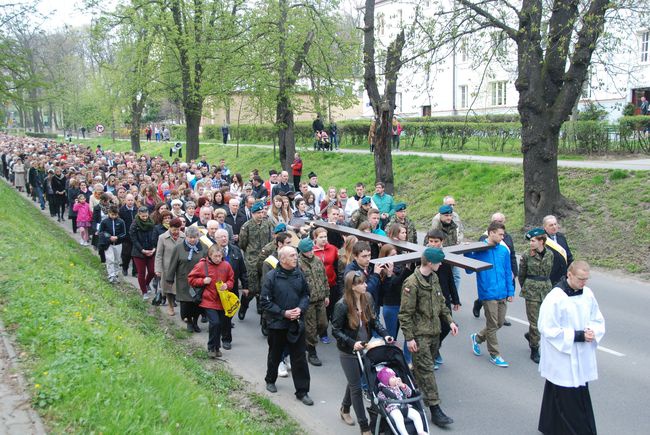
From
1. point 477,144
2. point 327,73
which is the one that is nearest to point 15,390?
point 327,73

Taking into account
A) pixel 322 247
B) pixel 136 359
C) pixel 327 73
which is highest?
pixel 327 73

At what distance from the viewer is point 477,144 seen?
86.2 ft

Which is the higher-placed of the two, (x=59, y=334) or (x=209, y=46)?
(x=209, y=46)

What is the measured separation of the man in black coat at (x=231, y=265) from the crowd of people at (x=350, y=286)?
0.02 m

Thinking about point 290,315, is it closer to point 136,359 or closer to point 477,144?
point 136,359

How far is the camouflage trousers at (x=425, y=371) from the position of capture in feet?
21.5

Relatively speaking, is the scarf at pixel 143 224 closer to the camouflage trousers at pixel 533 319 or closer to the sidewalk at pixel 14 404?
the sidewalk at pixel 14 404

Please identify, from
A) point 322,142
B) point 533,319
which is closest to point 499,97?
point 322,142

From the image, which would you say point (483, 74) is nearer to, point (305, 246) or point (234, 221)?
point (234, 221)

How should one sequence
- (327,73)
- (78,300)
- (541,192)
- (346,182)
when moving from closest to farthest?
(78,300)
(541,192)
(327,73)
(346,182)

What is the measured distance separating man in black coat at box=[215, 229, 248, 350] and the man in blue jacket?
344cm

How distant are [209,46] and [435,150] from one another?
10589mm

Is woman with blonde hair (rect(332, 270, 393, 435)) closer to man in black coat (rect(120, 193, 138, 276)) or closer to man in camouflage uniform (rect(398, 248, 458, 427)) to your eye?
man in camouflage uniform (rect(398, 248, 458, 427))

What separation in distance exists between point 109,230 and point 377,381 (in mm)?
7953
